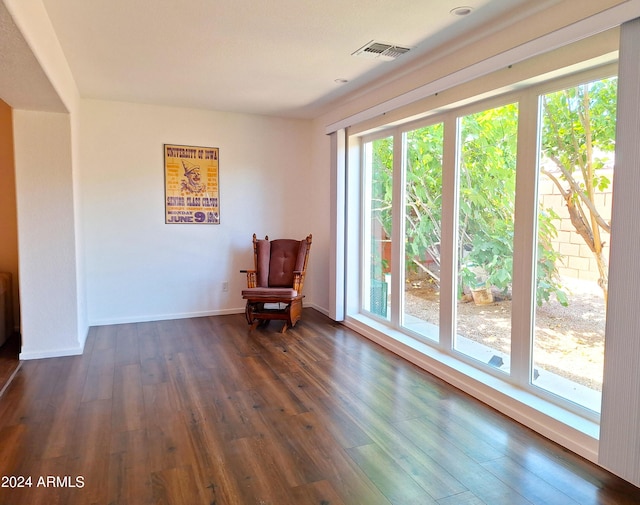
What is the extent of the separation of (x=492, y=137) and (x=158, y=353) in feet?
10.9

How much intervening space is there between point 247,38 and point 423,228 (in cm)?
211

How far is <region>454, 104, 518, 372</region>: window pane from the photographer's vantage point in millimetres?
3000

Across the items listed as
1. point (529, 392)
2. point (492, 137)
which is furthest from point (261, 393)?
point (492, 137)

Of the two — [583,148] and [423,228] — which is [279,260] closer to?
[423,228]

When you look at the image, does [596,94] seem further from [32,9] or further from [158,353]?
[158,353]

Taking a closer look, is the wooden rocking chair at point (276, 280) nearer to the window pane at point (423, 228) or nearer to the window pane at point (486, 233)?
the window pane at point (423, 228)

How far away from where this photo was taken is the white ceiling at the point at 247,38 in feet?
8.43

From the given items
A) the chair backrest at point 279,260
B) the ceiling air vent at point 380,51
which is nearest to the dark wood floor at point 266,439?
the chair backrest at point 279,260

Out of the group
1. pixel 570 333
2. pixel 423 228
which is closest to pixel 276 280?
pixel 423 228

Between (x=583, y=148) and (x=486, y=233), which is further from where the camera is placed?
(x=486, y=233)

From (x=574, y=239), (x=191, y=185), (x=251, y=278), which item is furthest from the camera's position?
(x=191, y=185)

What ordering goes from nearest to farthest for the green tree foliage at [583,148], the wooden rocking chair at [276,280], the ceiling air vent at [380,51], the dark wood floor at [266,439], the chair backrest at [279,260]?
the dark wood floor at [266,439]
the green tree foliage at [583,148]
the ceiling air vent at [380,51]
the wooden rocking chair at [276,280]
the chair backrest at [279,260]

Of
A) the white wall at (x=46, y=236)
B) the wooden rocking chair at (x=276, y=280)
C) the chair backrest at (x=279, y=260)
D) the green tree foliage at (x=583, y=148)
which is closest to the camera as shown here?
the green tree foliage at (x=583, y=148)

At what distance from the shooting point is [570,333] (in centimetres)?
260
